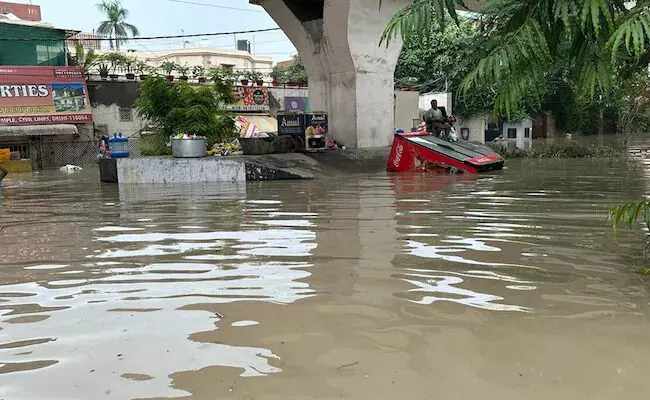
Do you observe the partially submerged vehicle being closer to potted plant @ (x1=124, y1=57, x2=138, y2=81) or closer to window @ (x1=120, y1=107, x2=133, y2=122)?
window @ (x1=120, y1=107, x2=133, y2=122)

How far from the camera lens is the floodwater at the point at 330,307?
8.38ft

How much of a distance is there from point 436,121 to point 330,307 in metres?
11.3

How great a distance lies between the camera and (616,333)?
118 inches

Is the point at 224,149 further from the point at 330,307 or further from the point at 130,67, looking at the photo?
the point at 130,67

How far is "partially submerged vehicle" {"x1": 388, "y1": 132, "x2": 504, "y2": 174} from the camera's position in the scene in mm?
12047

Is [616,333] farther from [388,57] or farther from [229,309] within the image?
[388,57]

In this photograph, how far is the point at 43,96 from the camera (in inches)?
914

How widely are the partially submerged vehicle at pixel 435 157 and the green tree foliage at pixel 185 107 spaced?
176 inches

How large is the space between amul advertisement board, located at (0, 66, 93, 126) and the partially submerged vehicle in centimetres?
1629

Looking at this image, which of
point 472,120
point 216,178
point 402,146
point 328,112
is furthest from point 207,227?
point 472,120

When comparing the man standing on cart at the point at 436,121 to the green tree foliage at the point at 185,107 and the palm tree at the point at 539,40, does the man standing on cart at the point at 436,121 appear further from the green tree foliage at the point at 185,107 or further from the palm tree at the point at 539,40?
the palm tree at the point at 539,40

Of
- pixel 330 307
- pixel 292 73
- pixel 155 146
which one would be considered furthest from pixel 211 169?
pixel 292 73

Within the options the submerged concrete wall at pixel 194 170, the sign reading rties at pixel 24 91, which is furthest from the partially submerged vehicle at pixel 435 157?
the sign reading rties at pixel 24 91

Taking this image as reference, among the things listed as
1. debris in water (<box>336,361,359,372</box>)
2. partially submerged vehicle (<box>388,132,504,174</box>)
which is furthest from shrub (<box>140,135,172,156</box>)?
debris in water (<box>336,361,359,372</box>)
